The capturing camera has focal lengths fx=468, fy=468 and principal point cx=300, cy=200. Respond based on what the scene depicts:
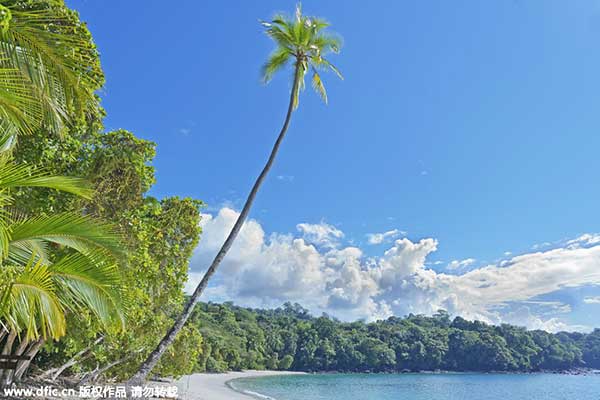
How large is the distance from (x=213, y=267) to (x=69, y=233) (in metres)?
4.15

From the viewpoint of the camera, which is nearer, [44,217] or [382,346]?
[44,217]

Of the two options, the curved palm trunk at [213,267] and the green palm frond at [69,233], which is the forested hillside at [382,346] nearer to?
the curved palm trunk at [213,267]

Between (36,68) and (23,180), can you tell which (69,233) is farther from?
(36,68)

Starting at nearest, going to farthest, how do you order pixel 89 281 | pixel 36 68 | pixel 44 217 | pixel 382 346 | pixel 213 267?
1. pixel 36 68
2. pixel 44 217
3. pixel 89 281
4. pixel 213 267
5. pixel 382 346

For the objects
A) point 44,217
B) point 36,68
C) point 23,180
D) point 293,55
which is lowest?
point 44,217

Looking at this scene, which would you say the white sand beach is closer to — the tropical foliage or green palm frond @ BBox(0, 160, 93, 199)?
the tropical foliage

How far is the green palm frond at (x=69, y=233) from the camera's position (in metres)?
4.55

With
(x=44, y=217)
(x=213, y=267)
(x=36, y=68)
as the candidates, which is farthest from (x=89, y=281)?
(x=213, y=267)

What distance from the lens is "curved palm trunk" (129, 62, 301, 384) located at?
8.16 m

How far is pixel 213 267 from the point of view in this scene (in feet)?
28.5

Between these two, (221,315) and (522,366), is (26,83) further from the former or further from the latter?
(522,366)

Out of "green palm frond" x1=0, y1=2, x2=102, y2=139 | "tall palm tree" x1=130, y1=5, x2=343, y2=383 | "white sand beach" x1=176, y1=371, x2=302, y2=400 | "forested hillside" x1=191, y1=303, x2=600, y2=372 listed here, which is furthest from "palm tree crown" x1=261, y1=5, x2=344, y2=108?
"forested hillside" x1=191, y1=303, x2=600, y2=372

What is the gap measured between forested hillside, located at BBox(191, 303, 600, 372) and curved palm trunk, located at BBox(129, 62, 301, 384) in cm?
5469

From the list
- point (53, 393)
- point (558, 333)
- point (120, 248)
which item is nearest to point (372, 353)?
point (558, 333)
